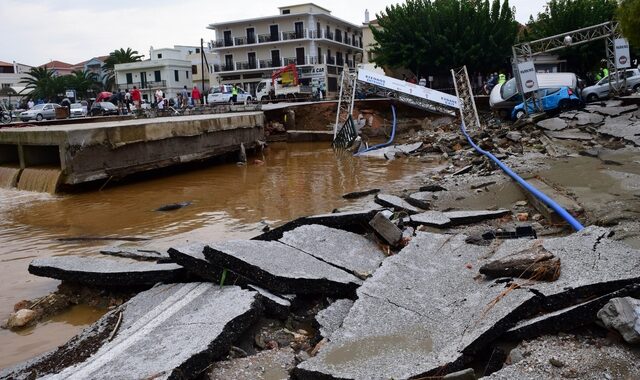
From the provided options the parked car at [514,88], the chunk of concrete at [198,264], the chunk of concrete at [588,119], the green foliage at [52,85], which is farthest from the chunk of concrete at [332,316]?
the green foliage at [52,85]

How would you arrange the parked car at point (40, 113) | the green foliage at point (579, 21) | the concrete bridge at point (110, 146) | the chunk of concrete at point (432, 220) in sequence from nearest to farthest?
the chunk of concrete at point (432, 220) → the concrete bridge at point (110, 146) → the parked car at point (40, 113) → the green foliage at point (579, 21)

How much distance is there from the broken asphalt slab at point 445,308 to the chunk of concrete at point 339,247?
1.50ft

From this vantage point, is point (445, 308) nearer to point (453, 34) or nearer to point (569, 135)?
point (569, 135)

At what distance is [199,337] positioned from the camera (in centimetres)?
360

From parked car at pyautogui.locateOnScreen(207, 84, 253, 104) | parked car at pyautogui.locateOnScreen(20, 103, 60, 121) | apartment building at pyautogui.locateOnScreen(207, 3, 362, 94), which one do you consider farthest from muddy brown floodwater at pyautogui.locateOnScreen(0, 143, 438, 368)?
apartment building at pyautogui.locateOnScreen(207, 3, 362, 94)

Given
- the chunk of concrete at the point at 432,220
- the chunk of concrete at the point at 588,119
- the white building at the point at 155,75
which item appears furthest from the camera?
the white building at the point at 155,75

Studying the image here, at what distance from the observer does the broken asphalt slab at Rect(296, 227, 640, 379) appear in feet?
10.7

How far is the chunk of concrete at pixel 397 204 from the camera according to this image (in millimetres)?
7844

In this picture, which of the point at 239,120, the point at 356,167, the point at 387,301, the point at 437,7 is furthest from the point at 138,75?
the point at 387,301

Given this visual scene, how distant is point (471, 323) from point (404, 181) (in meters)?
9.16

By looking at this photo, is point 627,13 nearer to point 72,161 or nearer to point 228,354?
point 228,354

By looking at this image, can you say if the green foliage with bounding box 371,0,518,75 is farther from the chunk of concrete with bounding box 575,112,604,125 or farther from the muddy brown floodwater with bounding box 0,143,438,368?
the muddy brown floodwater with bounding box 0,143,438,368

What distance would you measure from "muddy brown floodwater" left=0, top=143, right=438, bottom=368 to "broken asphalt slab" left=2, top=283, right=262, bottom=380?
613 millimetres

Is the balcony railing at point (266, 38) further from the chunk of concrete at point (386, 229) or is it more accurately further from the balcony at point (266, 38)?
the chunk of concrete at point (386, 229)
